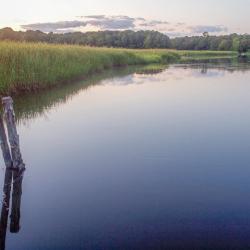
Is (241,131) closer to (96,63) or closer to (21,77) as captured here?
(21,77)

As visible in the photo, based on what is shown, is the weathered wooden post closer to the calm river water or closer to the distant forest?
the calm river water

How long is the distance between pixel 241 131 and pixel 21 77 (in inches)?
283

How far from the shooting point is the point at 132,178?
19.5 ft

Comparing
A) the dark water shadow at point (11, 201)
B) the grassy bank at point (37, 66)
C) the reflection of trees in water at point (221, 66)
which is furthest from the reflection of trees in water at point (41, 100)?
the reflection of trees in water at point (221, 66)

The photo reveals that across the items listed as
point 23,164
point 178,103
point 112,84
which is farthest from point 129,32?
point 23,164

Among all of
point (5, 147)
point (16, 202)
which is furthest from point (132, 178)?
point (5, 147)

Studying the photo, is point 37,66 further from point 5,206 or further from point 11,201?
point 5,206

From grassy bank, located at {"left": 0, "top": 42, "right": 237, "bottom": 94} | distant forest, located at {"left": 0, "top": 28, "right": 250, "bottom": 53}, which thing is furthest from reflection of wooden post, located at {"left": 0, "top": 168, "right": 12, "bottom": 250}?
distant forest, located at {"left": 0, "top": 28, "right": 250, "bottom": 53}

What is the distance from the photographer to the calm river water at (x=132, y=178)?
423cm

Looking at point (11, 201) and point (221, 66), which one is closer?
point (11, 201)

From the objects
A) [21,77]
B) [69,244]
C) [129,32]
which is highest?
[129,32]

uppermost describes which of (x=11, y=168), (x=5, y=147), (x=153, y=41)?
(x=153, y=41)

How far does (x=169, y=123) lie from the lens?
10008 millimetres

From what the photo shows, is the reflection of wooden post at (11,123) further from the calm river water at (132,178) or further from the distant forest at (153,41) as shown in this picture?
the distant forest at (153,41)
